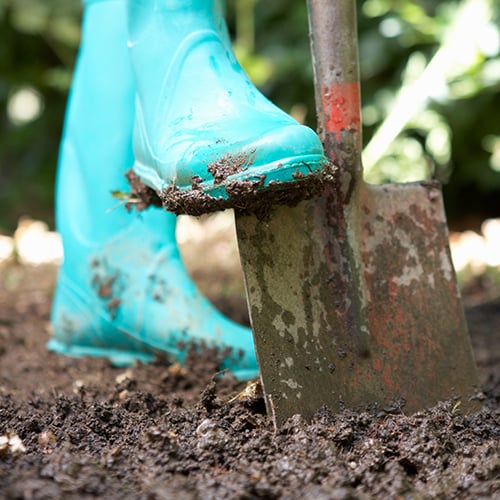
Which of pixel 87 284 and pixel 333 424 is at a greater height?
pixel 87 284

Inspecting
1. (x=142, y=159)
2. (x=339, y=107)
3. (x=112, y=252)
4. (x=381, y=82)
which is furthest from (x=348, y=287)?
(x=381, y=82)

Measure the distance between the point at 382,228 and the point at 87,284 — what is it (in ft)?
2.57

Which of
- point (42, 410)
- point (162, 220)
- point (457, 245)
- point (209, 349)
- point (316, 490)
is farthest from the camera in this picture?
point (457, 245)

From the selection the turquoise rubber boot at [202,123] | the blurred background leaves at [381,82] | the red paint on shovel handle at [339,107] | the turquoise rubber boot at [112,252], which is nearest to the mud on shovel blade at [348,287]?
the red paint on shovel handle at [339,107]

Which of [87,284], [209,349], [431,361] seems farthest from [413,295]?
[87,284]

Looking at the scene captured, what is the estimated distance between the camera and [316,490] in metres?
0.90

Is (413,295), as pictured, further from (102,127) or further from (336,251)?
(102,127)

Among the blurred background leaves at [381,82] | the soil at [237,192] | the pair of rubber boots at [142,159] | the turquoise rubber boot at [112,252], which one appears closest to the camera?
the soil at [237,192]

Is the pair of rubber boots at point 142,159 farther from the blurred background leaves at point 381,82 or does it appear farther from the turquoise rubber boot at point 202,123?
the blurred background leaves at point 381,82

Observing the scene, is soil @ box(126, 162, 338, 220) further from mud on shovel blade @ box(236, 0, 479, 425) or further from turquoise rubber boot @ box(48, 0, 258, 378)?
turquoise rubber boot @ box(48, 0, 258, 378)

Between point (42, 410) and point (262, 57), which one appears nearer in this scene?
point (42, 410)

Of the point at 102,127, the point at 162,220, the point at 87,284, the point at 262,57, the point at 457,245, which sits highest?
the point at 262,57

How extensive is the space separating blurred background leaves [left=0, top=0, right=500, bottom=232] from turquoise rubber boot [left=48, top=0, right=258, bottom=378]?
1197 millimetres

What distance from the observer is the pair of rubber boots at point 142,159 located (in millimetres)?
1249
